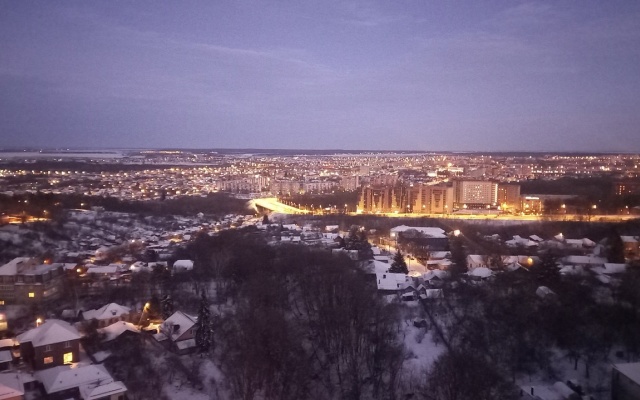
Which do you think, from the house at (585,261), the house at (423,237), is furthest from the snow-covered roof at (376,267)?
the house at (585,261)

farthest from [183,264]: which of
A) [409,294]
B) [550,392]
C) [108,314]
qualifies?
[550,392]

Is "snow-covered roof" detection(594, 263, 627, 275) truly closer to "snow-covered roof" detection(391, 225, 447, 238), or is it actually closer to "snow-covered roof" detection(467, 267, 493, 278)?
"snow-covered roof" detection(467, 267, 493, 278)

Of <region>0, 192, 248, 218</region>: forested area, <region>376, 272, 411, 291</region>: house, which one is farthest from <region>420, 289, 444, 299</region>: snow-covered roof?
<region>0, 192, 248, 218</region>: forested area

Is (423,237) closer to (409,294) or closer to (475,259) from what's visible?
(475,259)

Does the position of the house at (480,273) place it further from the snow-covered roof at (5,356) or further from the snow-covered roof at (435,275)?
the snow-covered roof at (5,356)

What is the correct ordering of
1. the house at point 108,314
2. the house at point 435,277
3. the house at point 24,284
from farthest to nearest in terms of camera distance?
the house at point 435,277, the house at point 24,284, the house at point 108,314

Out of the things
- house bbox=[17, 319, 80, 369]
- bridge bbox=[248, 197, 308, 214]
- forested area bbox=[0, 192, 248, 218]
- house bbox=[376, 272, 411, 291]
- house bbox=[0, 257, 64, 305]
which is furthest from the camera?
bridge bbox=[248, 197, 308, 214]
